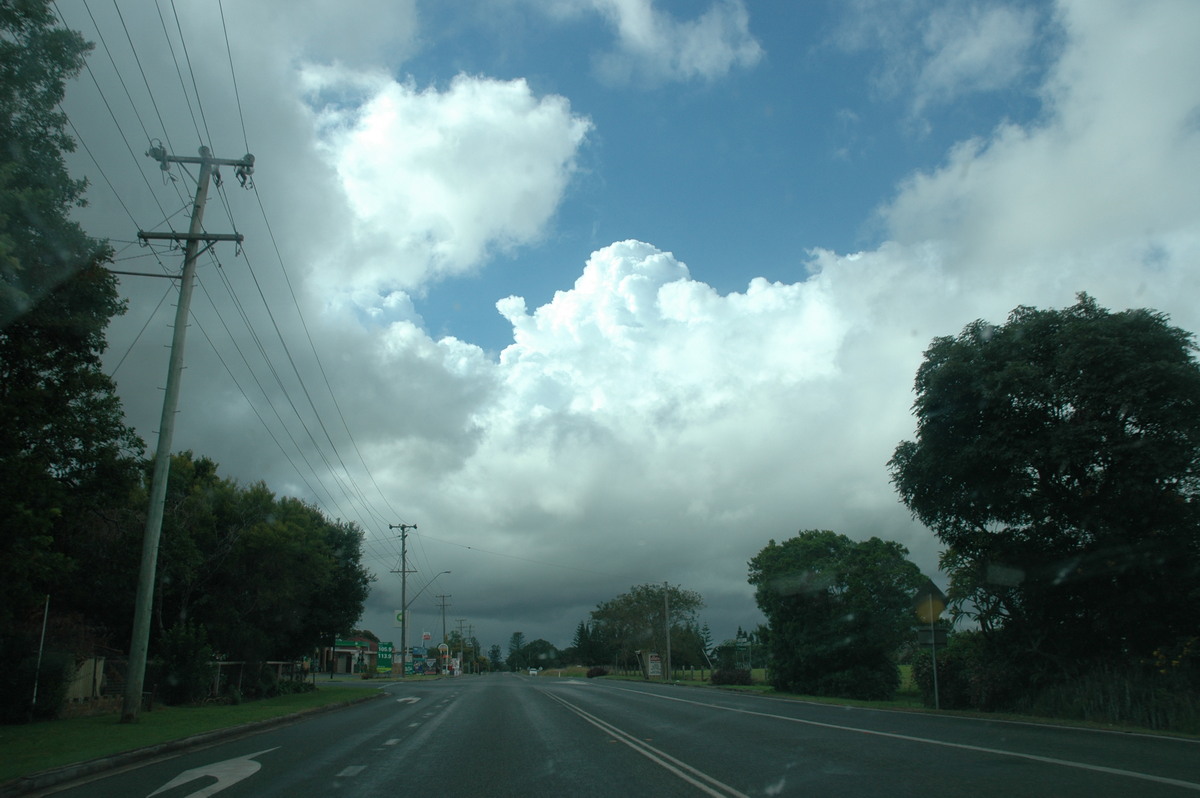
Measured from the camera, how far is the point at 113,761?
12.0 m

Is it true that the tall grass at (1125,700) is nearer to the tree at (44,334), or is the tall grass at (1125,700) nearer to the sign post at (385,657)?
the tree at (44,334)

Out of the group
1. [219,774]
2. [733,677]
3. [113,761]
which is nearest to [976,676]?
[219,774]

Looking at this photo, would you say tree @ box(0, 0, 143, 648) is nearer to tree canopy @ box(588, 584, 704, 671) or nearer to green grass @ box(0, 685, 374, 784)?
green grass @ box(0, 685, 374, 784)

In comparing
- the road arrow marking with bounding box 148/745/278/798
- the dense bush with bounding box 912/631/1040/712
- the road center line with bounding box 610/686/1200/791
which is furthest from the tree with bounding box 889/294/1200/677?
the road arrow marking with bounding box 148/745/278/798

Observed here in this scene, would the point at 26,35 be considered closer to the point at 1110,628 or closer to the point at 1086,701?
the point at 1086,701

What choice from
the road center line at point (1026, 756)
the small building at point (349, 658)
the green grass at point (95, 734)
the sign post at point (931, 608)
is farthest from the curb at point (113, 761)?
the small building at point (349, 658)

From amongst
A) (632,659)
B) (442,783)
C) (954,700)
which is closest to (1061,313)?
(954,700)

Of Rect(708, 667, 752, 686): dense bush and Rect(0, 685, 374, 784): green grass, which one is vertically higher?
Rect(0, 685, 374, 784): green grass

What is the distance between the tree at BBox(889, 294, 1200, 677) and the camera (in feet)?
67.4

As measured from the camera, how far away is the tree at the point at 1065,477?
2055 cm

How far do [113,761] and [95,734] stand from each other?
182 inches

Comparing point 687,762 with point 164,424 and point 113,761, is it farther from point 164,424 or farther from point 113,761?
point 164,424

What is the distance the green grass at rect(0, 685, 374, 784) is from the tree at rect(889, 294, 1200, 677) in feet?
67.7

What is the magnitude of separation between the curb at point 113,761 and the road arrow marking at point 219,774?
1313 mm
